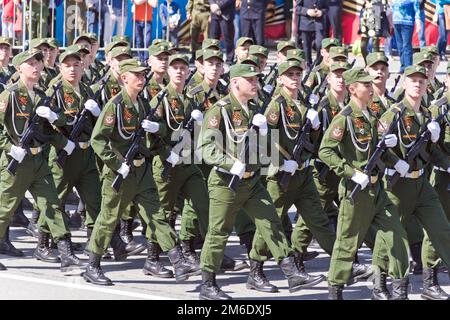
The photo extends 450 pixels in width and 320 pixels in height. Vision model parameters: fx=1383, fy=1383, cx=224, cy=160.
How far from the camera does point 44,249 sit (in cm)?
1321

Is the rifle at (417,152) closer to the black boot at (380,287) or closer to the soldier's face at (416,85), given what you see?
the soldier's face at (416,85)

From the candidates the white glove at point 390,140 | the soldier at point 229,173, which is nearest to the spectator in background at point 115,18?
the soldier at point 229,173

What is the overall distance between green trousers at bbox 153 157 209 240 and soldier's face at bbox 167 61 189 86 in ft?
2.47

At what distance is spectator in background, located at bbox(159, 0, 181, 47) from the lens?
2133cm

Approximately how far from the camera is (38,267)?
12859 mm

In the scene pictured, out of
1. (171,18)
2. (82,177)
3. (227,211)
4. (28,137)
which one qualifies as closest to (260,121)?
(227,211)

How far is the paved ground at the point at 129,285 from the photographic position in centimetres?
1170

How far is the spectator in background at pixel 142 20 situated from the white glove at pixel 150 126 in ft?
28.0

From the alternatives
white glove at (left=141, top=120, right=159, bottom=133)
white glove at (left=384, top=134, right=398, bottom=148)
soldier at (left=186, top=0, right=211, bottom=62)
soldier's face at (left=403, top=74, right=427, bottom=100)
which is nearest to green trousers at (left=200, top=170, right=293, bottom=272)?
white glove at (left=141, top=120, right=159, bottom=133)

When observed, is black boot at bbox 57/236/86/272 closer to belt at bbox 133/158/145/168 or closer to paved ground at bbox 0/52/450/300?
paved ground at bbox 0/52/450/300

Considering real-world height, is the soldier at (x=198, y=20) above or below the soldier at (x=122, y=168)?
above

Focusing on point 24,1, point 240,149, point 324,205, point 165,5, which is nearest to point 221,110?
point 240,149

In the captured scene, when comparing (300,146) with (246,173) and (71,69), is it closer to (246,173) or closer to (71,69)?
(246,173)

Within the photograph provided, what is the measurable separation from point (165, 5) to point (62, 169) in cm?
862
